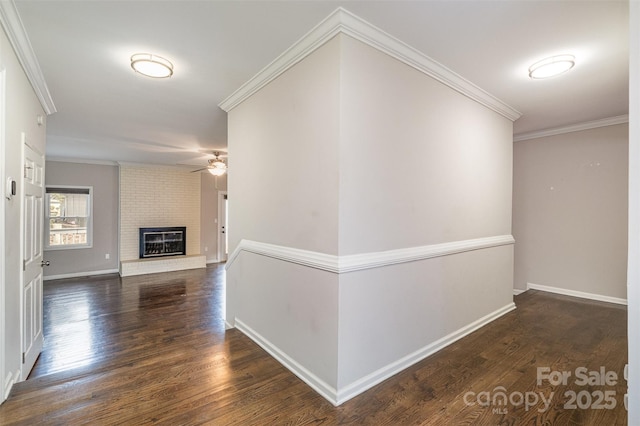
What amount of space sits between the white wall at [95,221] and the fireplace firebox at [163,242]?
2.25 ft

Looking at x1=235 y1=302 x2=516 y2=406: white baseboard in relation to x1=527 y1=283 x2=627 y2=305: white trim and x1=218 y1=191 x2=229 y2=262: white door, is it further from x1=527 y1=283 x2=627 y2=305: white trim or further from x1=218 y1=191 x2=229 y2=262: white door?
x1=218 y1=191 x2=229 y2=262: white door

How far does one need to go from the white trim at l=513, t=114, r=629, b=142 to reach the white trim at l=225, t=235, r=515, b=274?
2645 millimetres

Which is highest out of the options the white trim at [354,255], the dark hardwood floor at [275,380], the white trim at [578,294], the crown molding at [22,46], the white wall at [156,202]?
the crown molding at [22,46]

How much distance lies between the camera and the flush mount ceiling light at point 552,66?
2582mm

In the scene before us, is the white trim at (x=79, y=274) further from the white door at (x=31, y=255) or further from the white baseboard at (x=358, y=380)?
the white baseboard at (x=358, y=380)

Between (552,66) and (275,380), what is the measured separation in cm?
359

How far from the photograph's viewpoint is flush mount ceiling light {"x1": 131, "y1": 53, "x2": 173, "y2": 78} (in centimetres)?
247

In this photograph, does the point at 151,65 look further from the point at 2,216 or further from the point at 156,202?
the point at 156,202

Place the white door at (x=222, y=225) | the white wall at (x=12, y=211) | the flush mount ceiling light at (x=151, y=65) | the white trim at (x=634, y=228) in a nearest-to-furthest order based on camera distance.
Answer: the white trim at (x=634, y=228), the white wall at (x=12, y=211), the flush mount ceiling light at (x=151, y=65), the white door at (x=222, y=225)

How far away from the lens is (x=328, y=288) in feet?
6.99

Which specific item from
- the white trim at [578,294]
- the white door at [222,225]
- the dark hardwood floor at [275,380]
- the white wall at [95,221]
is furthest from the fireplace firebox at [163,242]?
the white trim at [578,294]

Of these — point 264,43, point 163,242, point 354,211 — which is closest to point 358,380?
point 354,211

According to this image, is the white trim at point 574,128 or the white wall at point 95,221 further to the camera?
the white wall at point 95,221

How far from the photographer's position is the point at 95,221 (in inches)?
279
